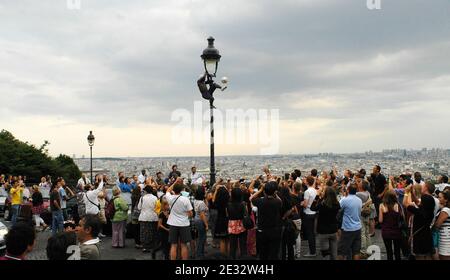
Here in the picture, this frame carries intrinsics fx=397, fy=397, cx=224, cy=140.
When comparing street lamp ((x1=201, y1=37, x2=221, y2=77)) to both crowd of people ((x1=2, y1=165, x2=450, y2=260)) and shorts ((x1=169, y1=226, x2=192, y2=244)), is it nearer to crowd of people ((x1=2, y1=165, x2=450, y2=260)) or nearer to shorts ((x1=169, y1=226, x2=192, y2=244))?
crowd of people ((x1=2, y1=165, x2=450, y2=260))

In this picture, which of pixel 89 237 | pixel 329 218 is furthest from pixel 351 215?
pixel 89 237

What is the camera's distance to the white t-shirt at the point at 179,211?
26.9 feet

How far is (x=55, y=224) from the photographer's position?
37.3ft

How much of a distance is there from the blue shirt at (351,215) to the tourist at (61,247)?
5.07 meters

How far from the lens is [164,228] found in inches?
342

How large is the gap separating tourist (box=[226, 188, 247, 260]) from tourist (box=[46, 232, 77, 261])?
402 centimetres

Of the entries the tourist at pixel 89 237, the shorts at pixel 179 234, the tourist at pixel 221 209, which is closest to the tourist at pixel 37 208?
the shorts at pixel 179 234

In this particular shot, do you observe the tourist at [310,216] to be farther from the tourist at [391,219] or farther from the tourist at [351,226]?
the tourist at [391,219]

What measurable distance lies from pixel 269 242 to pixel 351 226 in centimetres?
166

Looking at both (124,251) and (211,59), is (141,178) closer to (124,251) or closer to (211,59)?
(124,251)
